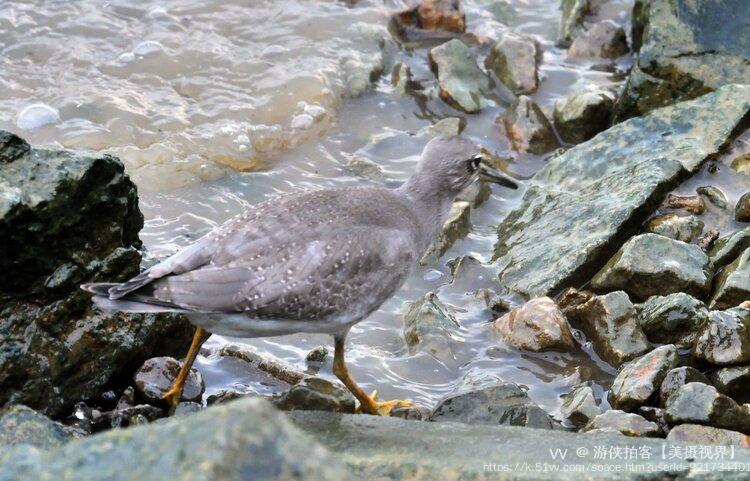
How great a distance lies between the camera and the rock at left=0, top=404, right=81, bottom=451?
4137 mm

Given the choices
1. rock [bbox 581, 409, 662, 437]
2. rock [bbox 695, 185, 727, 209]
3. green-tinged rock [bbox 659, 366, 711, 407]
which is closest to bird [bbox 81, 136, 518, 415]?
rock [bbox 581, 409, 662, 437]

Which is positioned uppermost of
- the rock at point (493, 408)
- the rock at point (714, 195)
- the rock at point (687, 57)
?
the rock at point (687, 57)

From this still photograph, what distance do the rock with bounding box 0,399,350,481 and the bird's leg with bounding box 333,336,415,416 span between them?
3006mm

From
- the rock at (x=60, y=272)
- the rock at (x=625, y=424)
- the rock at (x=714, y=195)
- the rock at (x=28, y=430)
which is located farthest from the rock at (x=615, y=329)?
the rock at (x=28, y=430)

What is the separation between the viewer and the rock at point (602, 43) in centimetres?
969

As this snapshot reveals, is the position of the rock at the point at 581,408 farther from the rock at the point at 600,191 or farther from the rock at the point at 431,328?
the rock at the point at 600,191

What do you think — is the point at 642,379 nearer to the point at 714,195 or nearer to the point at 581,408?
the point at 581,408

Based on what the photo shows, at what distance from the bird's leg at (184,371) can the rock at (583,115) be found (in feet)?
14.3

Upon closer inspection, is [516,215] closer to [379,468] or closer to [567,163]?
[567,163]

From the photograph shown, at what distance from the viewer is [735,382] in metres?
5.34

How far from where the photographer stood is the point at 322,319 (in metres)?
5.50

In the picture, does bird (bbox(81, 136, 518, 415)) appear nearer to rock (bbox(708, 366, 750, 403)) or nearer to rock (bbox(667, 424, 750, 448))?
rock (bbox(667, 424, 750, 448))

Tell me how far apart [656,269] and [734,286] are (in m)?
0.50

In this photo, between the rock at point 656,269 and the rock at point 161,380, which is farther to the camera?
the rock at point 656,269
